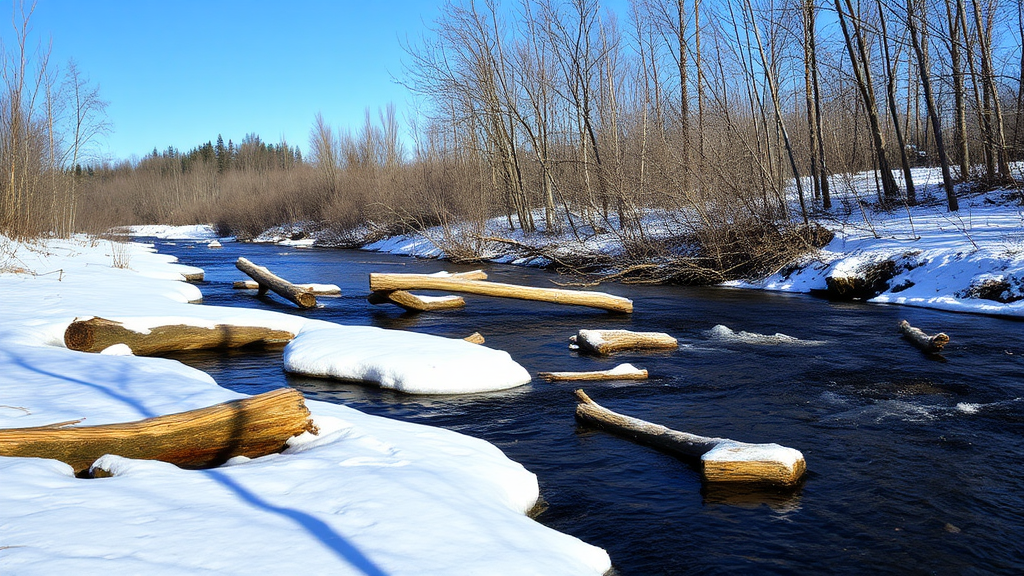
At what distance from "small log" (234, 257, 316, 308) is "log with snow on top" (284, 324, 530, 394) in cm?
470

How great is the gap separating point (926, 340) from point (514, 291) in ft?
20.5

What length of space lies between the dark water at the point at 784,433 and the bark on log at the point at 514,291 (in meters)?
0.47

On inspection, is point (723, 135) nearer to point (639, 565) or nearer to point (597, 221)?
point (597, 221)

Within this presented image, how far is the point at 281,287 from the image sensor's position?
1368 centimetres

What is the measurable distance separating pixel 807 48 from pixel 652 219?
6670 mm

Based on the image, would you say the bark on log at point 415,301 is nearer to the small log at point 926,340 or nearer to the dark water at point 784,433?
the dark water at point 784,433

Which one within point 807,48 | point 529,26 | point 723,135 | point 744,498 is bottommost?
point 744,498

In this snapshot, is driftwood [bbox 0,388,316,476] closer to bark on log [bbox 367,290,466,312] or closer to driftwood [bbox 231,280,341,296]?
bark on log [bbox 367,290,466,312]

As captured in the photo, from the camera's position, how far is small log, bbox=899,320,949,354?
8406 mm

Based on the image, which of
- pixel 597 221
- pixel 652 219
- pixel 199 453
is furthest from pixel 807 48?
pixel 199 453

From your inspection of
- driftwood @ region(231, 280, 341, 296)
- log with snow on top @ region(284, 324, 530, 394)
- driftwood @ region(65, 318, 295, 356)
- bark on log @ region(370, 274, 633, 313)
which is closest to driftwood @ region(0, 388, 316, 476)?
log with snow on top @ region(284, 324, 530, 394)

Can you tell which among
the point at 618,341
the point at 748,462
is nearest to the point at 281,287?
the point at 618,341

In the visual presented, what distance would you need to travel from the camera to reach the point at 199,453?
4.20 meters

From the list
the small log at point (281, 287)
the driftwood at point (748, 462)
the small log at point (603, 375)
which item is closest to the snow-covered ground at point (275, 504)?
the driftwood at point (748, 462)
